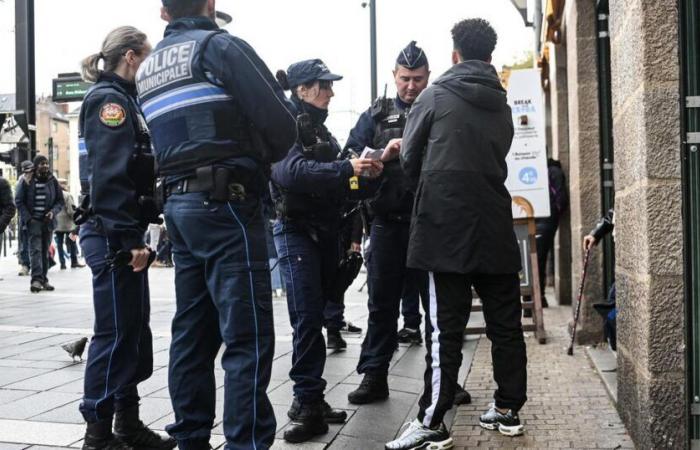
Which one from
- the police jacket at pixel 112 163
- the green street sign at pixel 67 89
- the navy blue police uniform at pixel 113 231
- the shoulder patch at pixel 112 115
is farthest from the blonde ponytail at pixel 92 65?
the green street sign at pixel 67 89

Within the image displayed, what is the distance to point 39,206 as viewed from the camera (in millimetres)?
13094

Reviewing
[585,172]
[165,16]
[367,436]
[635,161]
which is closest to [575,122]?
[585,172]

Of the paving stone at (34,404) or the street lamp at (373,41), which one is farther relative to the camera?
the street lamp at (373,41)

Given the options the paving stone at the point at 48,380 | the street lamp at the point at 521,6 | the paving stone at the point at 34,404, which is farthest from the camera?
the street lamp at the point at 521,6

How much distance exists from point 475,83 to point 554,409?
6.41 ft

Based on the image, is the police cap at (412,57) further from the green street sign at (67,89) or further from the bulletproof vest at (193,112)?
the green street sign at (67,89)

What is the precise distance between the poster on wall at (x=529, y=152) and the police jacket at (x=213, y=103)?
440 cm

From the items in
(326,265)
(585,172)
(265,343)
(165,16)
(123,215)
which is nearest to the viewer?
(265,343)

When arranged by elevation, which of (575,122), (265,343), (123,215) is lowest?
(265,343)

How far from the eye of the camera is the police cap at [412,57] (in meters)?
4.93

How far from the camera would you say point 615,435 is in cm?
408

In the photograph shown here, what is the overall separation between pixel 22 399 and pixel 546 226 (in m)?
6.30

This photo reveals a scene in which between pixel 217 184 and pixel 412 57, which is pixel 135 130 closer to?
pixel 217 184

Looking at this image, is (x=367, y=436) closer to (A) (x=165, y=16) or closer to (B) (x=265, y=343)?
(B) (x=265, y=343)
